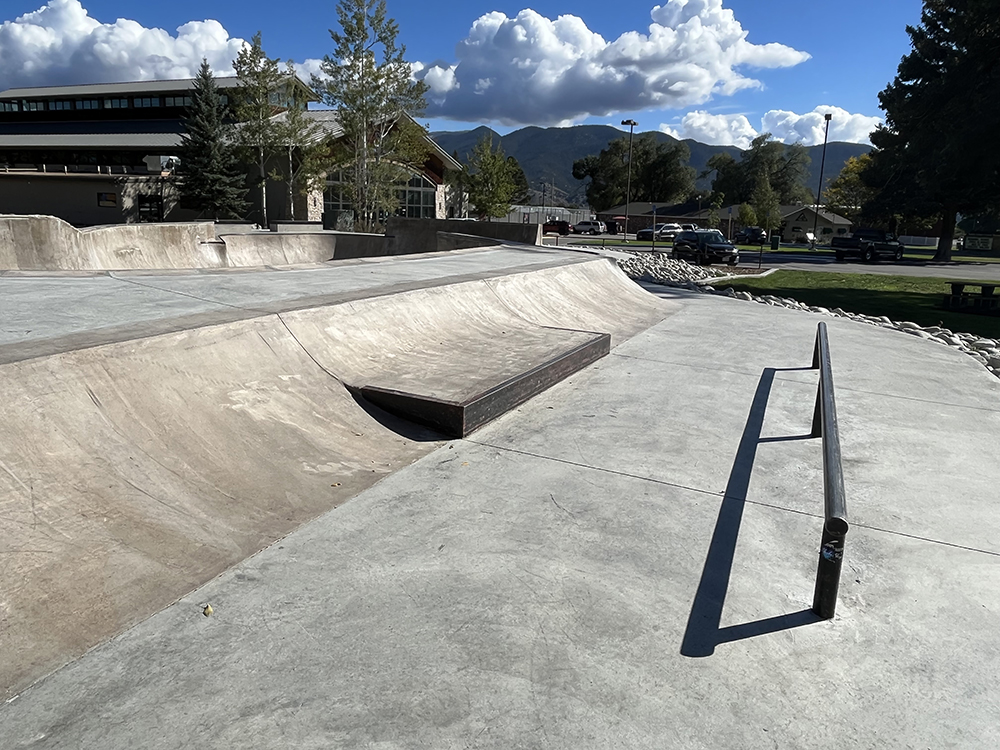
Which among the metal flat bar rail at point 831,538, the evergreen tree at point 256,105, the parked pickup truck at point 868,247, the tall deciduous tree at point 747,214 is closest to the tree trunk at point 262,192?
the evergreen tree at point 256,105

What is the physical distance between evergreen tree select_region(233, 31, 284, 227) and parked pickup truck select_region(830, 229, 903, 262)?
105 ft

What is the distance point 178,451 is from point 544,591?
2.27 m

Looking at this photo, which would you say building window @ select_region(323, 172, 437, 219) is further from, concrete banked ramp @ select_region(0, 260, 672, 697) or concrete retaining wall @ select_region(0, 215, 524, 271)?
concrete banked ramp @ select_region(0, 260, 672, 697)

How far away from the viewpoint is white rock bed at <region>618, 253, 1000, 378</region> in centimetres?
1015

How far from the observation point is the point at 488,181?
47.3m

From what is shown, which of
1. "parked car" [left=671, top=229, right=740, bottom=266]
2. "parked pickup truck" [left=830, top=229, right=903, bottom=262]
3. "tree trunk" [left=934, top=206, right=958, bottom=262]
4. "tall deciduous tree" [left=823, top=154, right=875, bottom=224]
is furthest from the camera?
"tall deciduous tree" [left=823, top=154, right=875, bottom=224]

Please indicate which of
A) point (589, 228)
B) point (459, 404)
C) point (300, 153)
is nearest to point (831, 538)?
point (459, 404)

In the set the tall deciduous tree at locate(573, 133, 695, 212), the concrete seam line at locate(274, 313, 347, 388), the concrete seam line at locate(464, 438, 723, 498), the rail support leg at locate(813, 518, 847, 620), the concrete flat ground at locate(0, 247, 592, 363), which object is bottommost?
the concrete seam line at locate(464, 438, 723, 498)

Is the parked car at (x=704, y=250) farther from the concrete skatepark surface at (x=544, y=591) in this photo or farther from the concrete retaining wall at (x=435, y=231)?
the concrete skatepark surface at (x=544, y=591)

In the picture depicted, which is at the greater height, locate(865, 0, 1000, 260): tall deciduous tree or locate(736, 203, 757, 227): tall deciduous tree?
locate(865, 0, 1000, 260): tall deciduous tree

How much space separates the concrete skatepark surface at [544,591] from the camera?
92.7 inches

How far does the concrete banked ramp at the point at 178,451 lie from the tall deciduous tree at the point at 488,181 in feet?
139

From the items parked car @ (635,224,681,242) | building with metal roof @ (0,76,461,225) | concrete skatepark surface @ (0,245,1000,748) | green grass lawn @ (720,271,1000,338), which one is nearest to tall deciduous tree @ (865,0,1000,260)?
green grass lawn @ (720,271,1000,338)

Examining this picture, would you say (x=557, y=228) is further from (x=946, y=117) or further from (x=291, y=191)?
(x=946, y=117)
